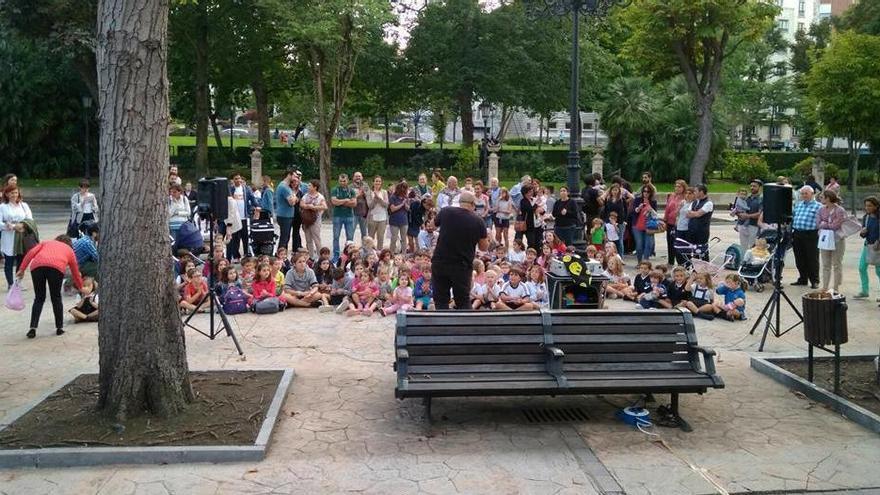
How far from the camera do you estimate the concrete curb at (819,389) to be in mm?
7781

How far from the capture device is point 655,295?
41.9 feet

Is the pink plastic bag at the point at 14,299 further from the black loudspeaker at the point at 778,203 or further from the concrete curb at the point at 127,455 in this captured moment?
the black loudspeaker at the point at 778,203

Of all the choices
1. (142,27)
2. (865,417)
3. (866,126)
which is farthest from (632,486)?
(866,126)

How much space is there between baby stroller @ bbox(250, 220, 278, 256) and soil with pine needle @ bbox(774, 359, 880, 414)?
10.4m

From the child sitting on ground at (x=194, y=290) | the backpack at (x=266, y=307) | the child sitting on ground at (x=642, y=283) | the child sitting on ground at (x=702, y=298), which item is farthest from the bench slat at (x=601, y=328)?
the child sitting on ground at (x=194, y=290)

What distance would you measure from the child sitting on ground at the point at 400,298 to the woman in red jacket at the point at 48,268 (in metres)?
4.41

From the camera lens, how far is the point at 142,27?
739 centimetres

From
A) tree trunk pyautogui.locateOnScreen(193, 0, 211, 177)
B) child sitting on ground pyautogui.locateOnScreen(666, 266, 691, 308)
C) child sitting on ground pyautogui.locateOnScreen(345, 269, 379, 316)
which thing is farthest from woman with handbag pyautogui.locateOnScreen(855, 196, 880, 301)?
tree trunk pyautogui.locateOnScreen(193, 0, 211, 177)

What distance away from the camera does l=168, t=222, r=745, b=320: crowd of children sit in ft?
41.1

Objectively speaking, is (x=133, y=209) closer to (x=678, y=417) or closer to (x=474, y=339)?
(x=474, y=339)

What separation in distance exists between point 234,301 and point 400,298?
102 inches

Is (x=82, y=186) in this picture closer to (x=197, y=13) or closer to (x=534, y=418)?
(x=534, y=418)

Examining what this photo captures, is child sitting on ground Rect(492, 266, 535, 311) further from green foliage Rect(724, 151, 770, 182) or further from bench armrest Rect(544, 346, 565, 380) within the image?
green foliage Rect(724, 151, 770, 182)

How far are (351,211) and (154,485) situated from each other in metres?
11.2
